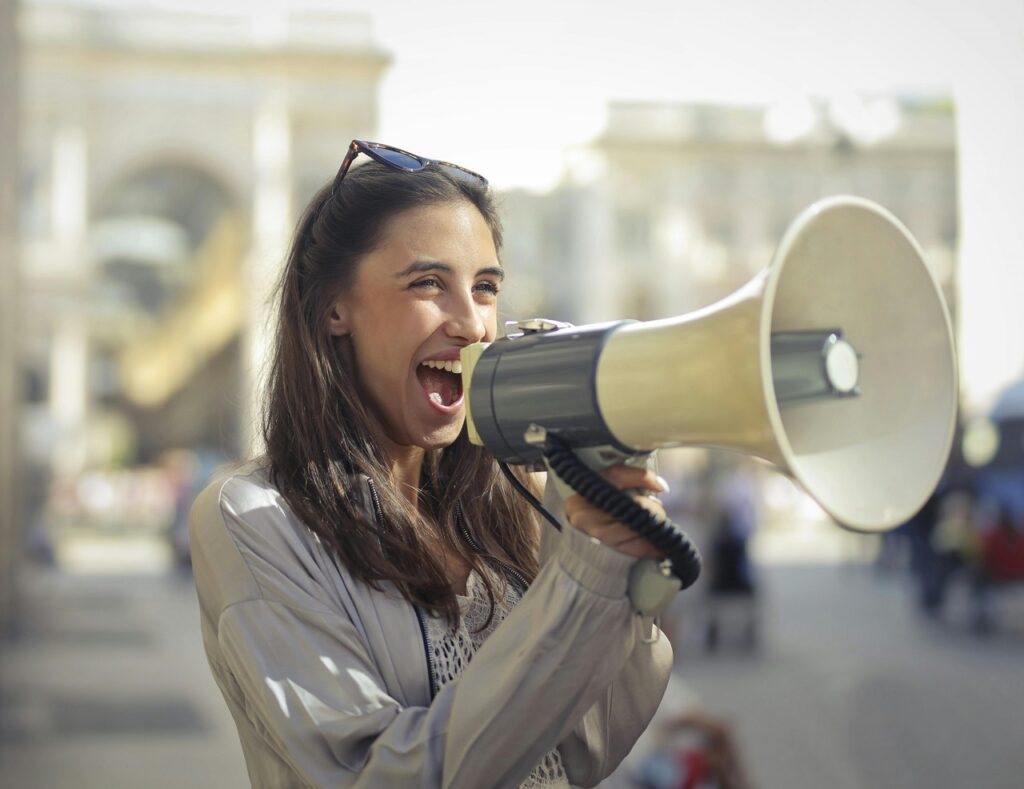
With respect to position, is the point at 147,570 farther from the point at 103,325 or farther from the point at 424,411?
the point at 103,325

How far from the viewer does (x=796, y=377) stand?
3.53 ft

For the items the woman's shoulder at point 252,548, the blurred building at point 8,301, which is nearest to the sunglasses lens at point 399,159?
the woman's shoulder at point 252,548

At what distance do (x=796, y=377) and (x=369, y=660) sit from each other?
0.46 meters

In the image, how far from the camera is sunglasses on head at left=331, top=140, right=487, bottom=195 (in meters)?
1.41

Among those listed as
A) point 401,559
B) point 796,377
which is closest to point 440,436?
point 401,559

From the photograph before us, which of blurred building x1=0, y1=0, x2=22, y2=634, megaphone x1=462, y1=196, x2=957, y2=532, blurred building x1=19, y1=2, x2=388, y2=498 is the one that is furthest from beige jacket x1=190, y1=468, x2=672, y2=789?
blurred building x1=19, y1=2, x2=388, y2=498

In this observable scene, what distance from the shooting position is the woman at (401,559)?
3.55 ft

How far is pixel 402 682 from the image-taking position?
4.00 ft

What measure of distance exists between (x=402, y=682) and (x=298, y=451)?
0.28 meters

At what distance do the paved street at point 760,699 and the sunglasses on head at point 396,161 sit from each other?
12.9 ft

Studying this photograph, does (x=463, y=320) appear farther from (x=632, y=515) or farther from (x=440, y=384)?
(x=632, y=515)

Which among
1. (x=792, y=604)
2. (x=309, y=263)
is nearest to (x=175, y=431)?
(x=792, y=604)

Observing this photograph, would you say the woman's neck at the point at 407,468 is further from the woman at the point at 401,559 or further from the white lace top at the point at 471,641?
the white lace top at the point at 471,641

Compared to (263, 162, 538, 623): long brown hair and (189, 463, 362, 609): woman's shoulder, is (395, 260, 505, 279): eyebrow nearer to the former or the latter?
(263, 162, 538, 623): long brown hair
